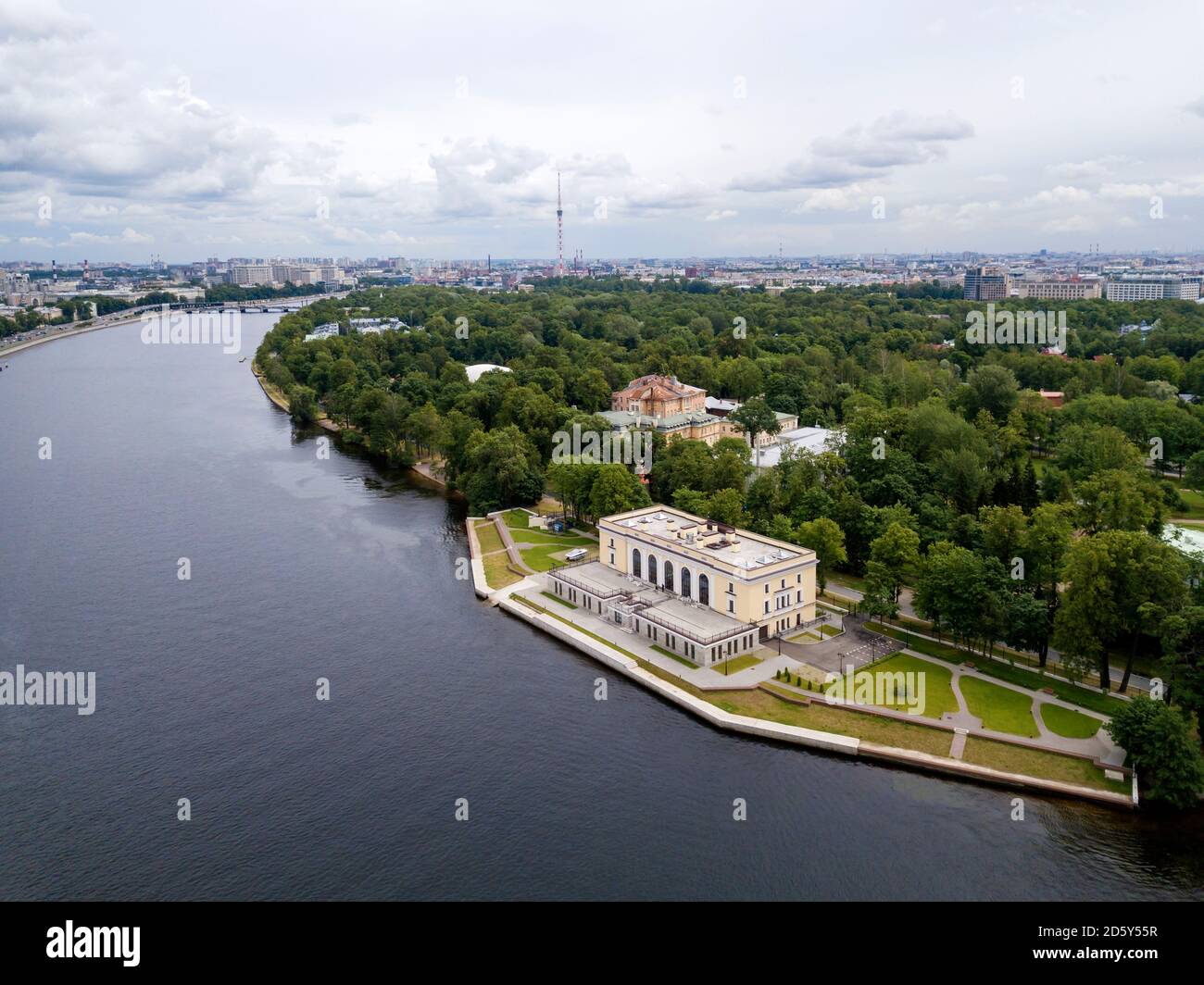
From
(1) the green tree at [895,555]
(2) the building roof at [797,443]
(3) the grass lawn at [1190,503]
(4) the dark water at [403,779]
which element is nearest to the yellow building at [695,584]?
(1) the green tree at [895,555]

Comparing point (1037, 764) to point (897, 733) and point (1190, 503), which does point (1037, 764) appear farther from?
point (1190, 503)

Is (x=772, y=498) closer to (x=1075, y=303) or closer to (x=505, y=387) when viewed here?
(x=505, y=387)

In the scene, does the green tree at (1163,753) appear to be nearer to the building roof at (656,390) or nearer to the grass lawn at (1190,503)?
the grass lawn at (1190,503)

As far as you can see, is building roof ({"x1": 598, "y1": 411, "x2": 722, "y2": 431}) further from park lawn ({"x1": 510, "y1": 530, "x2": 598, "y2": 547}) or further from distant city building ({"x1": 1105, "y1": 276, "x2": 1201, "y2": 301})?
distant city building ({"x1": 1105, "y1": 276, "x2": 1201, "y2": 301})

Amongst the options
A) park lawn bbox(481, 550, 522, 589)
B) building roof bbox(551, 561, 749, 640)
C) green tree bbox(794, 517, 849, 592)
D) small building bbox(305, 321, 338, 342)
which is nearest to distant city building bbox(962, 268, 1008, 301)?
small building bbox(305, 321, 338, 342)

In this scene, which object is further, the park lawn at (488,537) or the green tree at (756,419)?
the green tree at (756,419)

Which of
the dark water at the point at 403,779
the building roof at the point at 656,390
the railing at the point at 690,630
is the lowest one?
the dark water at the point at 403,779

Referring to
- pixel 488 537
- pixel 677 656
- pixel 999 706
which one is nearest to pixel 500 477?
pixel 488 537
